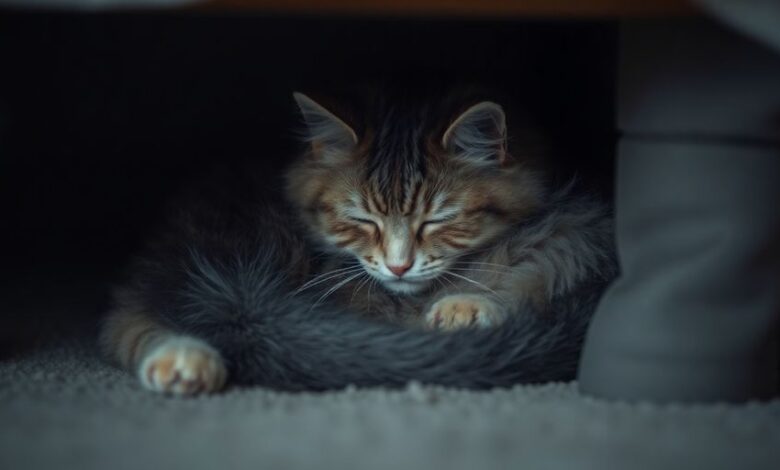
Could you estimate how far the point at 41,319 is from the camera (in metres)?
2.10

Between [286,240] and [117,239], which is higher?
[286,240]

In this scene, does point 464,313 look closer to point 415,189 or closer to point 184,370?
point 415,189

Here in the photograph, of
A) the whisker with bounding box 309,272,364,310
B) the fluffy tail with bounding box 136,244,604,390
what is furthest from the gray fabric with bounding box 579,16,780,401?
the whisker with bounding box 309,272,364,310

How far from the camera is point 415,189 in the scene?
179 centimetres

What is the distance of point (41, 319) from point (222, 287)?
80 cm

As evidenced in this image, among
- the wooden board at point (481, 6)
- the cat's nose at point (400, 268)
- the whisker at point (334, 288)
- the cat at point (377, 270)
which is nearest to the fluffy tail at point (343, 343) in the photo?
the cat at point (377, 270)

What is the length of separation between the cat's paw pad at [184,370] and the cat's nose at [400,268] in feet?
1.42

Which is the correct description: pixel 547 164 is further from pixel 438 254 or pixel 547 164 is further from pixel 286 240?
pixel 286 240

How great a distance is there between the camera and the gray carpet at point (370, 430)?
105cm

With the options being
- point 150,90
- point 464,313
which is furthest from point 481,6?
point 150,90

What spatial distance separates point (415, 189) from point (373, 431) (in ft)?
2.45

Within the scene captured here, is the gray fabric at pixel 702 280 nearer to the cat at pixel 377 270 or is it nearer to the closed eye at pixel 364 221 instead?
the cat at pixel 377 270

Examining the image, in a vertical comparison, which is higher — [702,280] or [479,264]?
[702,280]

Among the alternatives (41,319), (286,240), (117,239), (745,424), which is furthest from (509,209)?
(117,239)
